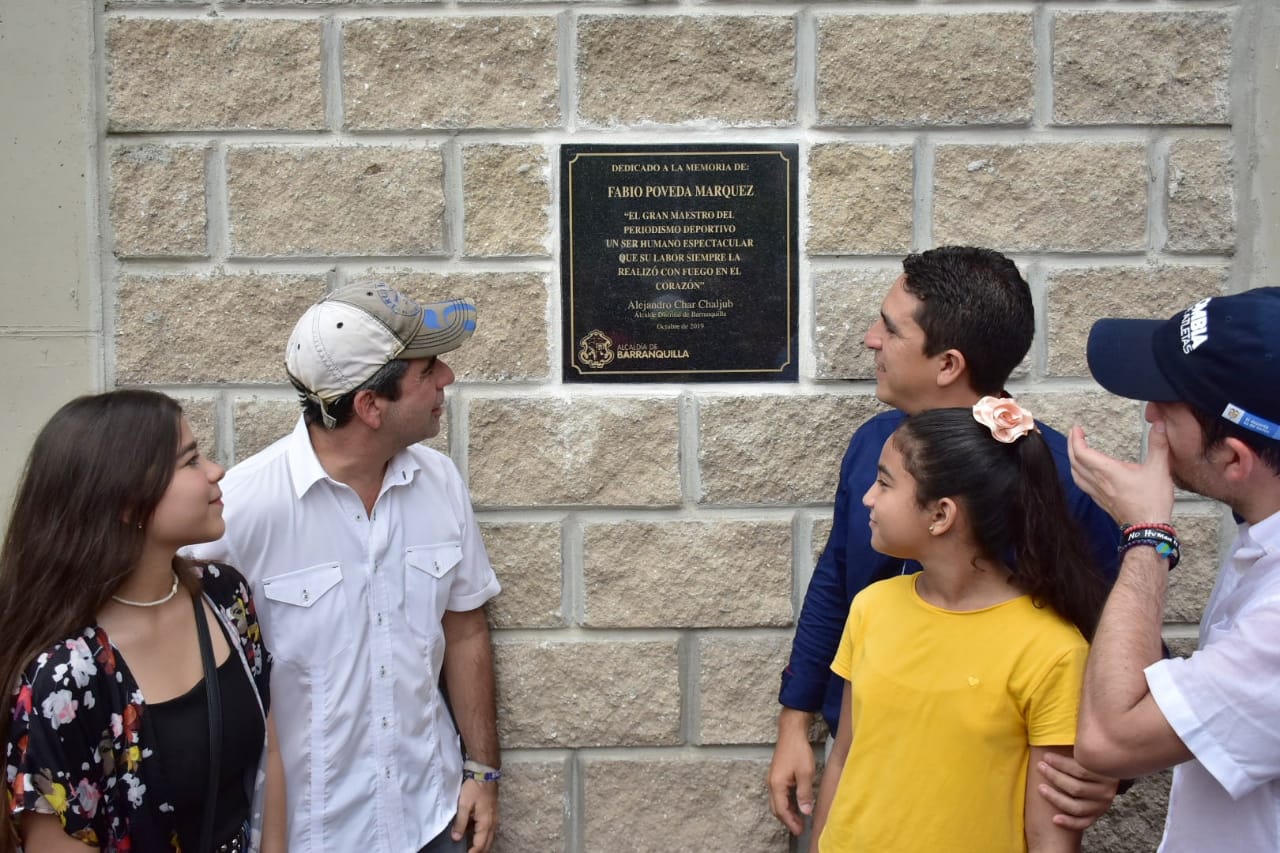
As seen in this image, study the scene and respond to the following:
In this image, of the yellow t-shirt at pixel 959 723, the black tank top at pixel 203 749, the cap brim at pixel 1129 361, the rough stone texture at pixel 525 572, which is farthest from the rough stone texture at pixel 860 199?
the black tank top at pixel 203 749

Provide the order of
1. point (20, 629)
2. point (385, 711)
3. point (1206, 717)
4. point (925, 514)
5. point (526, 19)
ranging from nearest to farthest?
point (1206, 717) → point (20, 629) → point (925, 514) → point (385, 711) → point (526, 19)

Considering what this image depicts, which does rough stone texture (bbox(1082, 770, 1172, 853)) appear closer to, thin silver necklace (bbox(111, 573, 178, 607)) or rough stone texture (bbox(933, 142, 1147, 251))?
rough stone texture (bbox(933, 142, 1147, 251))

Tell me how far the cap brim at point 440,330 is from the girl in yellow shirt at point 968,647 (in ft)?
3.52

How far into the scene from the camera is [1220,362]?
6.29ft

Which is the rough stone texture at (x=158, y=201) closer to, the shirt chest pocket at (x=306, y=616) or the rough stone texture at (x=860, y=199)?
the shirt chest pocket at (x=306, y=616)

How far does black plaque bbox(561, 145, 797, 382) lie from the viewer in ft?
10.0

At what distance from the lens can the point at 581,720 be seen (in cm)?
313

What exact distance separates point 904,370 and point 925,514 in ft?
1.71

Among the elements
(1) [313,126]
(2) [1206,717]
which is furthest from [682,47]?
(2) [1206,717]

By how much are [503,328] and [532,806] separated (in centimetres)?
138

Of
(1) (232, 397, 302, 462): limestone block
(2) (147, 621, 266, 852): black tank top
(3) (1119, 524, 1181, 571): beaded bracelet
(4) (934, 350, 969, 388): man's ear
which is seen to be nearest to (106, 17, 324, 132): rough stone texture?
(1) (232, 397, 302, 462): limestone block

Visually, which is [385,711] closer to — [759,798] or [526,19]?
[759,798]

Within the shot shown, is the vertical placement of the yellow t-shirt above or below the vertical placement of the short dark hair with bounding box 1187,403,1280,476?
below

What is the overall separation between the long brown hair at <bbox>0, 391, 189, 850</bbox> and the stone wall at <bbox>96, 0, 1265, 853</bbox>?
37.4 inches
